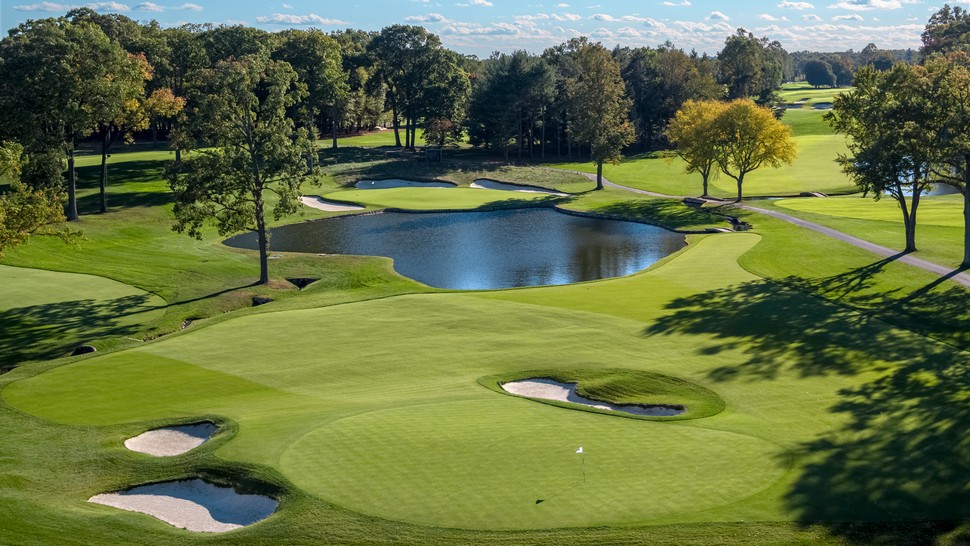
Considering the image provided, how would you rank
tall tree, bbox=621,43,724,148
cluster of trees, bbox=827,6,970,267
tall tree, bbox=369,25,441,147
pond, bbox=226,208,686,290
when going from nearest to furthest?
cluster of trees, bbox=827,6,970,267 → pond, bbox=226,208,686,290 → tall tree, bbox=369,25,441,147 → tall tree, bbox=621,43,724,148

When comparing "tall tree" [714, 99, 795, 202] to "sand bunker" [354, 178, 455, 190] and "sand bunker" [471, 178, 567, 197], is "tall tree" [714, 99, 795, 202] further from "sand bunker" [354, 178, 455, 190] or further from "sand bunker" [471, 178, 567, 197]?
"sand bunker" [354, 178, 455, 190]

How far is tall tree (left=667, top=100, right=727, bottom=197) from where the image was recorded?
8216 centimetres

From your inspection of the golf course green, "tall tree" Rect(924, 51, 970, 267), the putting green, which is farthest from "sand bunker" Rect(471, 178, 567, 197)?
the putting green

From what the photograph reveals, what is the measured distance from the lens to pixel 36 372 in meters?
33.8

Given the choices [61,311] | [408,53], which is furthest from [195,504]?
[408,53]

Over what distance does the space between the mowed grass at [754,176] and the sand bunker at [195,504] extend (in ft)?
248

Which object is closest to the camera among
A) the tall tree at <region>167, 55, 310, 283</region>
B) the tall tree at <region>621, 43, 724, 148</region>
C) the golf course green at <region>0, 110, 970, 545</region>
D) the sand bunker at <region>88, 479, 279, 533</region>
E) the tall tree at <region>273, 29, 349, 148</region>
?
the golf course green at <region>0, 110, 970, 545</region>

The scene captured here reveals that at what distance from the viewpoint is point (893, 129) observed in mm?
49719

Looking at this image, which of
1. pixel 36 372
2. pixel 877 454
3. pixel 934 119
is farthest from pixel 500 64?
pixel 877 454

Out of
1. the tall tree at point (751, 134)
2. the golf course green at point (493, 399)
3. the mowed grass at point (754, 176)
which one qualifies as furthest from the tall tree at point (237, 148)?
the mowed grass at point (754, 176)

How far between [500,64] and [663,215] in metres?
46.4

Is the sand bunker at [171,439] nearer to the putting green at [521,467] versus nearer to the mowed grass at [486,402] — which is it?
the mowed grass at [486,402]

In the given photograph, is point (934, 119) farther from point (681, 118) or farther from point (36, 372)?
point (36, 372)

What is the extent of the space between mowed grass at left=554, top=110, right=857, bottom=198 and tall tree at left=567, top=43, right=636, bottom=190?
6.12 meters
